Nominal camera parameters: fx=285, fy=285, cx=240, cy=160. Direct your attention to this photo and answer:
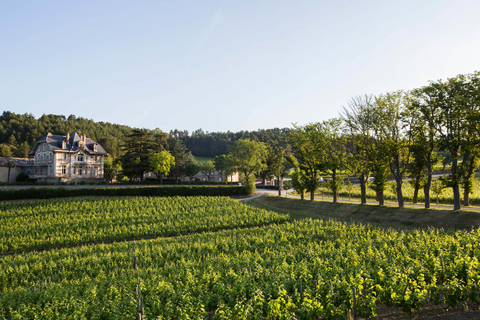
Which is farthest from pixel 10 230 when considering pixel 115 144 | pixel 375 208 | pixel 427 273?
pixel 115 144

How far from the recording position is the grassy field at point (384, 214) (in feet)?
64.0

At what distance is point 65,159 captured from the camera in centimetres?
5516

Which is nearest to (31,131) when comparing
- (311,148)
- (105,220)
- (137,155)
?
(137,155)

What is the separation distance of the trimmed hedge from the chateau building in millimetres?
16773

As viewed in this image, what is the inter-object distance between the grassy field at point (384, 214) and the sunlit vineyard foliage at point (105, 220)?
6241 mm

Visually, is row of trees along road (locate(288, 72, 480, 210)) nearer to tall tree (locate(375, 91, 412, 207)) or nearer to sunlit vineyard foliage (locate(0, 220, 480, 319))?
tall tree (locate(375, 91, 412, 207))

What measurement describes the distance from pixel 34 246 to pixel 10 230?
5020 millimetres

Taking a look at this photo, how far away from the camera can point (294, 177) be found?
1475 inches

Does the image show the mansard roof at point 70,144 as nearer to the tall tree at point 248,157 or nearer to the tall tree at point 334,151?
the tall tree at point 248,157

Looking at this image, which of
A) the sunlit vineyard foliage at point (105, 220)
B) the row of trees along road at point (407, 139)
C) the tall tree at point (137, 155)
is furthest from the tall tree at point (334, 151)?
the tall tree at point (137, 155)

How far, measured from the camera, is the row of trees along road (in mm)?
20828

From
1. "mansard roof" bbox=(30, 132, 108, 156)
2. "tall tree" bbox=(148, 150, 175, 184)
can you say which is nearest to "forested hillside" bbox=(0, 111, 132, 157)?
"mansard roof" bbox=(30, 132, 108, 156)

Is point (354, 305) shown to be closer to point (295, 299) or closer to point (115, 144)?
point (295, 299)

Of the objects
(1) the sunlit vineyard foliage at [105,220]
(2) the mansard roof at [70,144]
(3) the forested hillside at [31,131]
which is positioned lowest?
(1) the sunlit vineyard foliage at [105,220]
